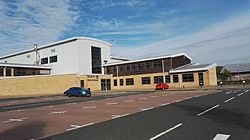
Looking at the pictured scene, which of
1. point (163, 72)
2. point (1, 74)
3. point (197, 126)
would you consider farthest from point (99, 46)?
point (197, 126)

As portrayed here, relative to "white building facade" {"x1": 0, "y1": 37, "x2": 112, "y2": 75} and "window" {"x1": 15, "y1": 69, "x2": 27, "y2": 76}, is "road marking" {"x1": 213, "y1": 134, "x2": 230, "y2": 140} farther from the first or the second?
"window" {"x1": 15, "y1": 69, "x2": 27, "y2": 76}

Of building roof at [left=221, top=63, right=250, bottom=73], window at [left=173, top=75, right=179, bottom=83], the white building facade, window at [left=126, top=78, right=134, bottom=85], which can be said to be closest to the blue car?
the white building facade

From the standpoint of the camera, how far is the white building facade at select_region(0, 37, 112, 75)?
191 feet

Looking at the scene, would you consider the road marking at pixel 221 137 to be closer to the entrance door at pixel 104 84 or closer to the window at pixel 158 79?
the window at pixel 158 79

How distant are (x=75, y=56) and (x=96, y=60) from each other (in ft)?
18.8

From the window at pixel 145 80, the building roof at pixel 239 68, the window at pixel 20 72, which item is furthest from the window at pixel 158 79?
the building roof at pixel 239 68

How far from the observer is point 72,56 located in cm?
5866

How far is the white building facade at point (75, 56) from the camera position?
58219 millimetres

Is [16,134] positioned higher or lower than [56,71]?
lower

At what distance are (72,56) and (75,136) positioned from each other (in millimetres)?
51474

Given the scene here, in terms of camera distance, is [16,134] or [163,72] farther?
[163,72]

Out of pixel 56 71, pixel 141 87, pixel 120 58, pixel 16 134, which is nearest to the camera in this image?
pixel 16 134

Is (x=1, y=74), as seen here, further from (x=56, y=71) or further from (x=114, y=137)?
(x=114, y=137)

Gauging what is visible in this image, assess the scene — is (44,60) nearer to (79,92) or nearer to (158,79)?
(158,79)
